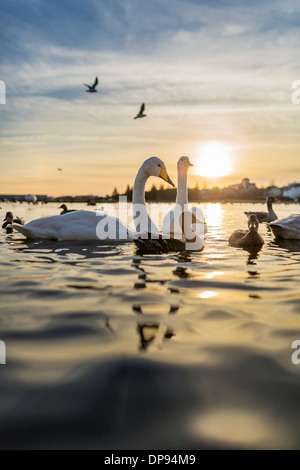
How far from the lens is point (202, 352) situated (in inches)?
125

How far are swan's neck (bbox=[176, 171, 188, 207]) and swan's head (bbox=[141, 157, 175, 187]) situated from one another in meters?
1.82

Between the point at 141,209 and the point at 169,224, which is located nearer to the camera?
the point at 141,209

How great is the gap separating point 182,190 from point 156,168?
2.36 meters

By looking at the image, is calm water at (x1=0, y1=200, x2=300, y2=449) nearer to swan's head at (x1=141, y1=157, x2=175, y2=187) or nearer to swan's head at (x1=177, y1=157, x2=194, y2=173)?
swan's head at (x1=141, y1=157, x2=175, y2=187)

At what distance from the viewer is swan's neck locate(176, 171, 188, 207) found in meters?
13.0

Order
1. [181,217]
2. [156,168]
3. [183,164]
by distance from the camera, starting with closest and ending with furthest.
Answer: 1. [181,217]
2. [156,168]
3. [183,164]

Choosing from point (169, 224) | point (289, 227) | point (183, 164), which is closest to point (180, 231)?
point (169, 224)

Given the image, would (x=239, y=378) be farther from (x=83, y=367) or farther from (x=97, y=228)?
(x=97, y=228)

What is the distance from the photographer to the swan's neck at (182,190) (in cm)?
1302

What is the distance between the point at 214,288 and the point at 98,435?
360cm

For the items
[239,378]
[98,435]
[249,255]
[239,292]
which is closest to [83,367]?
[98,435]

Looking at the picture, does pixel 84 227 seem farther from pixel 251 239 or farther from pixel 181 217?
pixel 251 239

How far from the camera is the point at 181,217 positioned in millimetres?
10672

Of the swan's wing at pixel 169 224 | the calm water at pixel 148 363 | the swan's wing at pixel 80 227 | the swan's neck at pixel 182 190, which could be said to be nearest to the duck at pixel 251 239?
the swan's wing at pixel 169 224
